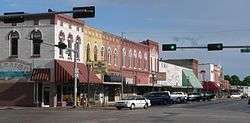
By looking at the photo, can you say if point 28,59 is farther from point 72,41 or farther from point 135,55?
point 135,55

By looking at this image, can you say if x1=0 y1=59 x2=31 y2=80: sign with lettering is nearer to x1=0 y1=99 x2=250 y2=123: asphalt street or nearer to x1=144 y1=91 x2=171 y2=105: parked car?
x1=0 y1=99 x2=250 y2=123: asphalt street

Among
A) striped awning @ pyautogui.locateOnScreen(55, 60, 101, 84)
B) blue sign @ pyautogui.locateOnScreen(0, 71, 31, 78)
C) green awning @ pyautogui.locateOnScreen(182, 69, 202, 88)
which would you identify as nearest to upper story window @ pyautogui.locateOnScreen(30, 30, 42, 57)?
blue sign @ pyautogui.locateOnScreen(0, 71, 31, 78)

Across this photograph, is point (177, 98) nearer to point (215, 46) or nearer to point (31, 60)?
point (31, 60)

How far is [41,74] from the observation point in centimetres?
5766

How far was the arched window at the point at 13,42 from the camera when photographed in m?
59.2

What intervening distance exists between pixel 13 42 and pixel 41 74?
15.8ft

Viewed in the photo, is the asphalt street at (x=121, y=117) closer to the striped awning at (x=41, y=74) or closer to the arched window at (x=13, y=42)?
the striped awning at (x=41, y=74)

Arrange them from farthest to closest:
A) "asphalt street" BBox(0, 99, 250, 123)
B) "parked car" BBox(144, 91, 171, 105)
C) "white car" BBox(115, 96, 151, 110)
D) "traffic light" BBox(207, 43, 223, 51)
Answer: "parked car" BBox(144, 91, 171, 105)
"white car" BBox(115, 96, 151, 110)
"traffic light" BBox(207, 43, 223, 51)
"asphalt street" BBox(0, 99, 250, 123)

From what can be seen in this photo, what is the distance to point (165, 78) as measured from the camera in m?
95.4

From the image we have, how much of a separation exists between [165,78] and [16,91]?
40.9 m

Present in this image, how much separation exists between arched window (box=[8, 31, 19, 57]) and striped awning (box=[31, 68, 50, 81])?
3.07 m

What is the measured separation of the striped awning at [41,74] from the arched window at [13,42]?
3069mm

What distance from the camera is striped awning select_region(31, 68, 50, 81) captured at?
188ft

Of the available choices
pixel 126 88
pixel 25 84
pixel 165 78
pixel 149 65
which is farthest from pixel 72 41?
pixel 165 78
